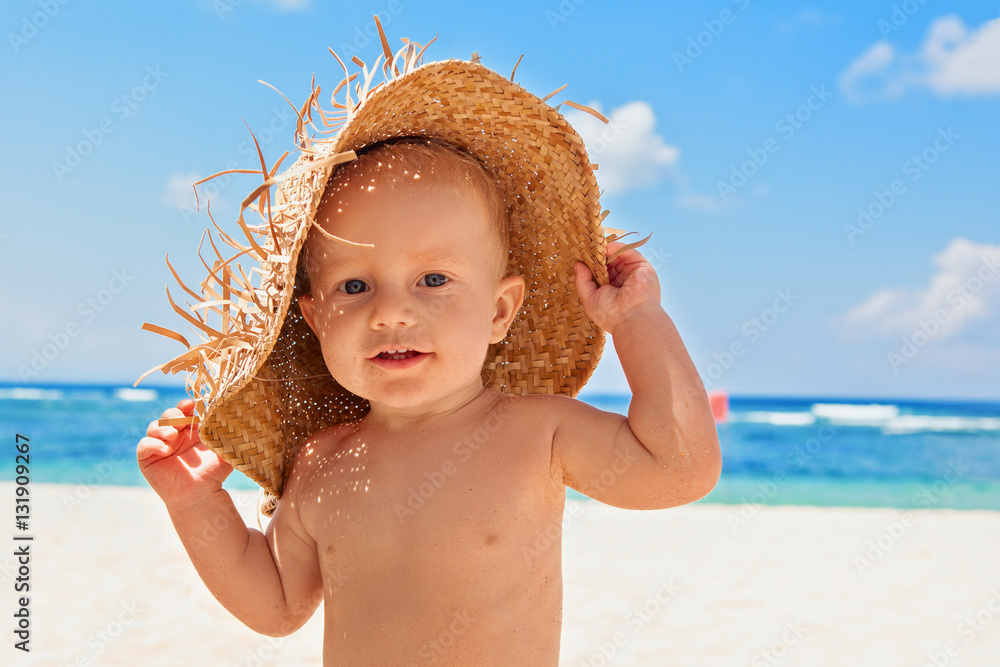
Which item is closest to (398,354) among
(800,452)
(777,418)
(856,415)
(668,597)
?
(668,597)

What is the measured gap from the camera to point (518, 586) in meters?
1.76

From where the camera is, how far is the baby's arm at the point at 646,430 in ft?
5.55

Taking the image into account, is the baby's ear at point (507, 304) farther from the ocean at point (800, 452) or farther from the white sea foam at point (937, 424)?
the white sea foam at point (937, 424)

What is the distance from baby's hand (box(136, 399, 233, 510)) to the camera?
1963 mm

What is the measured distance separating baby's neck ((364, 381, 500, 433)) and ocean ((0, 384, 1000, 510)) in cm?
1052

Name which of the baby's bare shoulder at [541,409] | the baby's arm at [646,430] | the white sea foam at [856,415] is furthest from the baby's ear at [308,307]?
the white sea foam at [856,415]

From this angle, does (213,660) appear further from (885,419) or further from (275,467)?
(885,419)

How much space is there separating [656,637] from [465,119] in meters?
4.01

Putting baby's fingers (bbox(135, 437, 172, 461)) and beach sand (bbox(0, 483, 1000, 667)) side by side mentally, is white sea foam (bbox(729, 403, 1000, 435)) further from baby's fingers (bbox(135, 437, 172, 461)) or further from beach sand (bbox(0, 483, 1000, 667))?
baby's fingers (bbox(135, 437, 172, 461))

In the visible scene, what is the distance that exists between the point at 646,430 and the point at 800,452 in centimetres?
2032

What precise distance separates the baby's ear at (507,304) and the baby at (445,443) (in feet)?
0.03

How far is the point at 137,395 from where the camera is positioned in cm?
3105

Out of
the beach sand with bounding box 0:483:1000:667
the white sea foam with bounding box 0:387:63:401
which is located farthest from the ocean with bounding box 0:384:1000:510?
the beach sand with bounding box 0:483:1000:667

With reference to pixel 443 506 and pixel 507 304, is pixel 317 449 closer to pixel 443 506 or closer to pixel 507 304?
pixel 443 506
